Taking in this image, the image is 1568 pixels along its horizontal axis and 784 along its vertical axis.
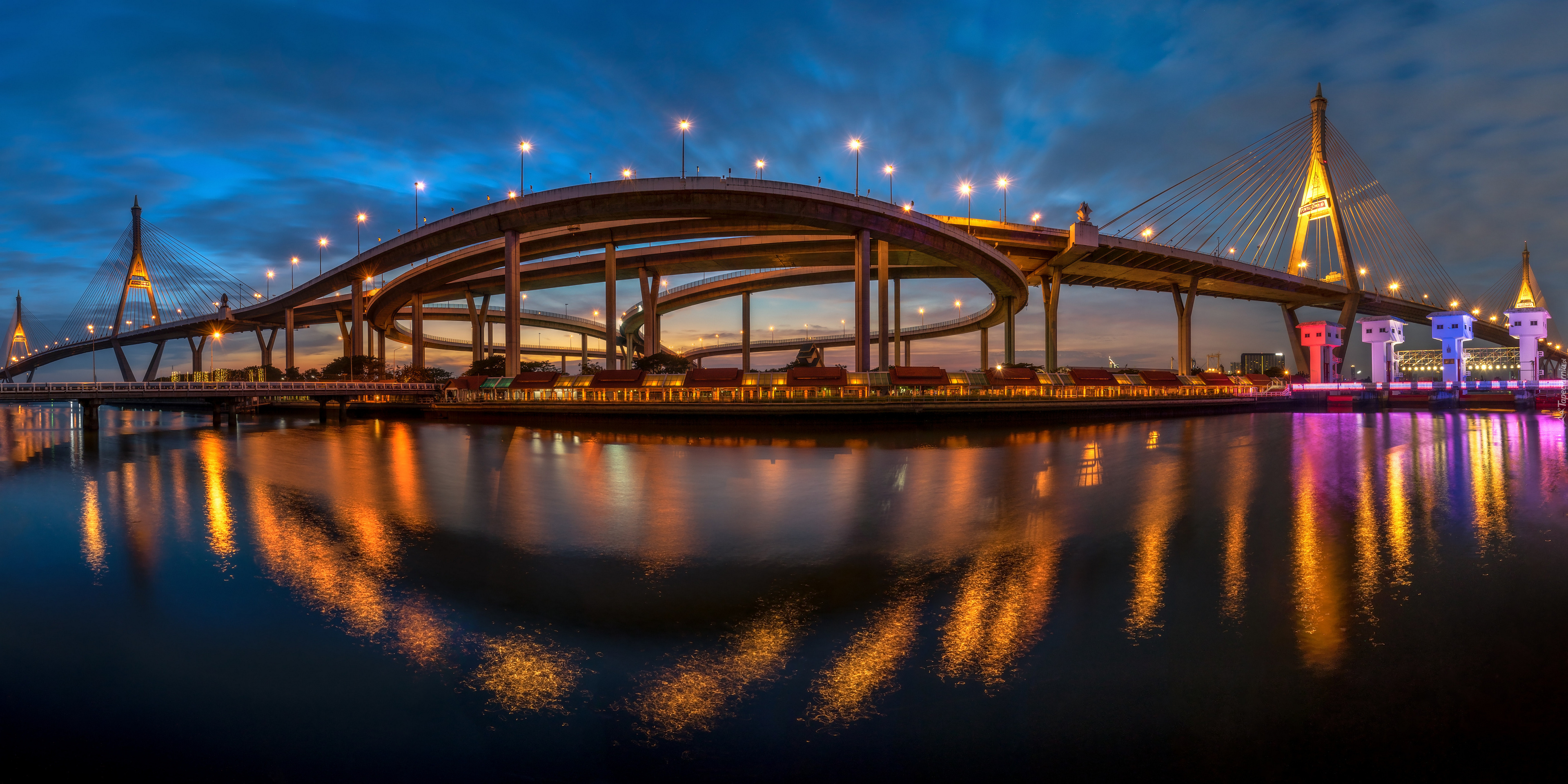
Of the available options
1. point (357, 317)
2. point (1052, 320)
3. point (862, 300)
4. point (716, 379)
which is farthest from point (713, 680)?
point (357, 317)

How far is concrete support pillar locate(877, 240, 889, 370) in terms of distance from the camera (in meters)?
45.1

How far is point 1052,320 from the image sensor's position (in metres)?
57.7

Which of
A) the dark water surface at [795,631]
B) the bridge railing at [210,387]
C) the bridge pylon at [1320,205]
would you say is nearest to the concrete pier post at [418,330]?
the bridge railing at [210,387]

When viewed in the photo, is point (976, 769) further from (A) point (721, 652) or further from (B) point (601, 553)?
(B) point (601, 553)

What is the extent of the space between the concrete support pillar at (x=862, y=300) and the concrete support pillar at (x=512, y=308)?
24.7 meters

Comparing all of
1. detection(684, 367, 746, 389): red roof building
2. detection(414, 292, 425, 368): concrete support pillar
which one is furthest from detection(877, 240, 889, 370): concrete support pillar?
detection(414, 292, 425, 368): concrete support pillar

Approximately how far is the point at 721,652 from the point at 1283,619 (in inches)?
193

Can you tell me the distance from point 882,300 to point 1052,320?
20.8 meters

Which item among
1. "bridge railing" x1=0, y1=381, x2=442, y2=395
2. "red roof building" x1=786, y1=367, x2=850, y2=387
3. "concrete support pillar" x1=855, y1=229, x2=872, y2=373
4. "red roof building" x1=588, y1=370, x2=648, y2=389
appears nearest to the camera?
"bridge railing" x1=0, y1=381, x2=442, y2=395

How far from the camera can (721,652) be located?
4.61m

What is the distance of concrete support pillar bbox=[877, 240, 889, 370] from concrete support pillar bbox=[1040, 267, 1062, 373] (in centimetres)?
1858

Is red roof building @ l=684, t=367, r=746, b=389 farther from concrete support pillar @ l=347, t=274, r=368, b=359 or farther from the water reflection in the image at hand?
concrete support pillar @ l=347, t=274, r=368, b=359

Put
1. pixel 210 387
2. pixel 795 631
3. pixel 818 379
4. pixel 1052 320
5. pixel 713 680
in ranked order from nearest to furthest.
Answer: pixel 713 680
pixel 795 631
pixel 210 387
pixel 818 379
pixel 1052 320

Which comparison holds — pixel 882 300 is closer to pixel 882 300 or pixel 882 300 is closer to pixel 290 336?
pixel 882 300
